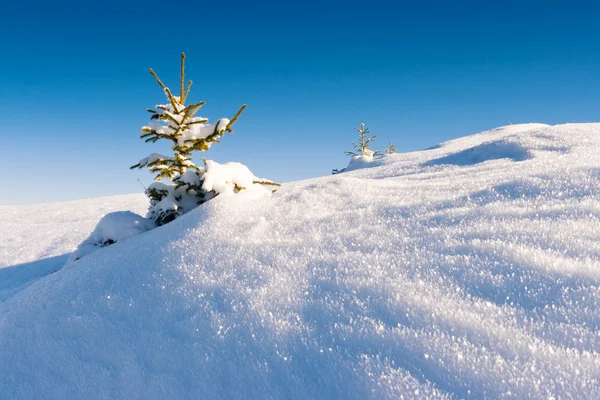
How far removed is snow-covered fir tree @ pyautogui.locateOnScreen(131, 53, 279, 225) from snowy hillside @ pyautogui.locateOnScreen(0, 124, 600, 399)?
76cm

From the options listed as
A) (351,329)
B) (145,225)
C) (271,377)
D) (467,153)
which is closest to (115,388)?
(271,377)

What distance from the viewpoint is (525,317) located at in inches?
66.7

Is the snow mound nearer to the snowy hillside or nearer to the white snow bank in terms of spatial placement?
the snowy hillside

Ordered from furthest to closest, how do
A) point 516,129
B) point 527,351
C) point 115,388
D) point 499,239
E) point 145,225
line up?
1. point 516,129
2. point 145,225
3. point 499,239
4. point 115,388
5. point 527,351

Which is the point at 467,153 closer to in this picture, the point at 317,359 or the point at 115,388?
the point at 317,359

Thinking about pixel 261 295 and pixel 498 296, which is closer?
pixel 498 296

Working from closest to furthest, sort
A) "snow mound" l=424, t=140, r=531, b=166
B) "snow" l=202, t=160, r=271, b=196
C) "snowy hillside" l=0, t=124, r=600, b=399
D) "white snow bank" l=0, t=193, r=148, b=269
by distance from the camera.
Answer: "snowy hillside" l=0, t=124, r=600, b=399
"snow" l=202, t=160, r=271, b=196
"snow mound" l=424, t=140, r=531, b=166
"white snow bank" l=0, t=193, r=148, b=269

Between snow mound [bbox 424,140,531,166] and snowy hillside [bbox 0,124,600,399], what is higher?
snow mound [bbox 424,140,531,166]

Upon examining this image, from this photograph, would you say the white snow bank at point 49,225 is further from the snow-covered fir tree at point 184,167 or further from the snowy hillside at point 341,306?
the snowy hillside at point 341,306

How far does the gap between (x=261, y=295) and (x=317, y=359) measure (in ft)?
Result: 2.04

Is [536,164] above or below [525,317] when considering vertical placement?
above

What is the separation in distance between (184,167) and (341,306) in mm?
3494

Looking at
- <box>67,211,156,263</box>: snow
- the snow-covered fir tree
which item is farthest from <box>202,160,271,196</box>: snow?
<box>67,211,156,263</box>: snow

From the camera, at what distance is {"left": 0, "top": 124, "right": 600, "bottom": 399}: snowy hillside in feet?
4.95
